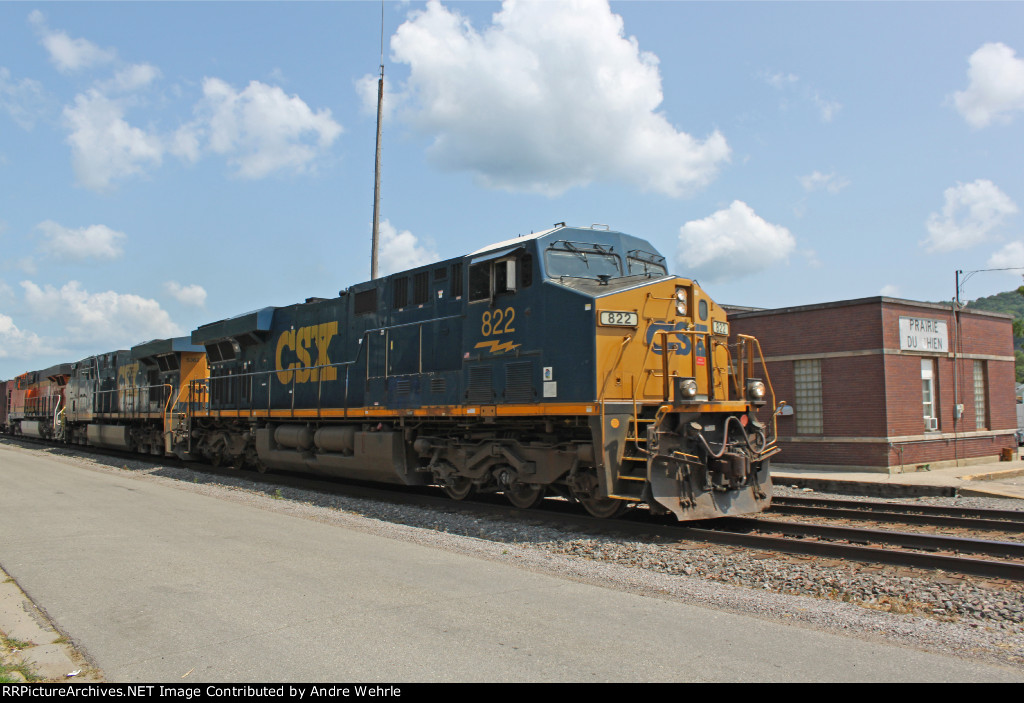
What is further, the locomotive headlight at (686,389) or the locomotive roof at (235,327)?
the locomotive roof at (235,327)

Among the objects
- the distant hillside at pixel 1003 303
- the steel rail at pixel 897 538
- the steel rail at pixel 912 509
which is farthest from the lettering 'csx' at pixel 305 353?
the distant hillside at pixel 1003 303

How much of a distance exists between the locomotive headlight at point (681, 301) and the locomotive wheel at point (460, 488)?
164 inches

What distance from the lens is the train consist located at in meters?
8.75

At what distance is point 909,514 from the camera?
9.95m

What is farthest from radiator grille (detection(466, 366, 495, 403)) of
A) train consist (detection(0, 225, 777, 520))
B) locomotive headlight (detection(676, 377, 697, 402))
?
locomotive headlight (detection(676, 377, 697, 402))

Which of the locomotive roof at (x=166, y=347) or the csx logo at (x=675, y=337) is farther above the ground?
the locomotive roof at (x=166, y=347)

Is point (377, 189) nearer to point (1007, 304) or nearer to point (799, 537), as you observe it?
point (799, 537)

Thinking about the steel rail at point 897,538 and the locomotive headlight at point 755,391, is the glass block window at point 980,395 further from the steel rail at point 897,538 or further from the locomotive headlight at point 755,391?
the steel rail at point 897,538

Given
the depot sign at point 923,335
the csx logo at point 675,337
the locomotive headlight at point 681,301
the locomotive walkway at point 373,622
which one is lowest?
the locomotive walkway at point 373,622

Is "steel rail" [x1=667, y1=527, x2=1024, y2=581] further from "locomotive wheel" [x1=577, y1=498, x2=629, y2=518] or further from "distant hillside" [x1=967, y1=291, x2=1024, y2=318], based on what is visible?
"distant hillside" [x1=967, y1=291, x2=1024, y2=318]

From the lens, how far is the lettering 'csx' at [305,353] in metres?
14.3

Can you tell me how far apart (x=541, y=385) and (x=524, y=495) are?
6.03 feet

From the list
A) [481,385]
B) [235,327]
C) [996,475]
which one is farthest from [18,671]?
[996,475]
